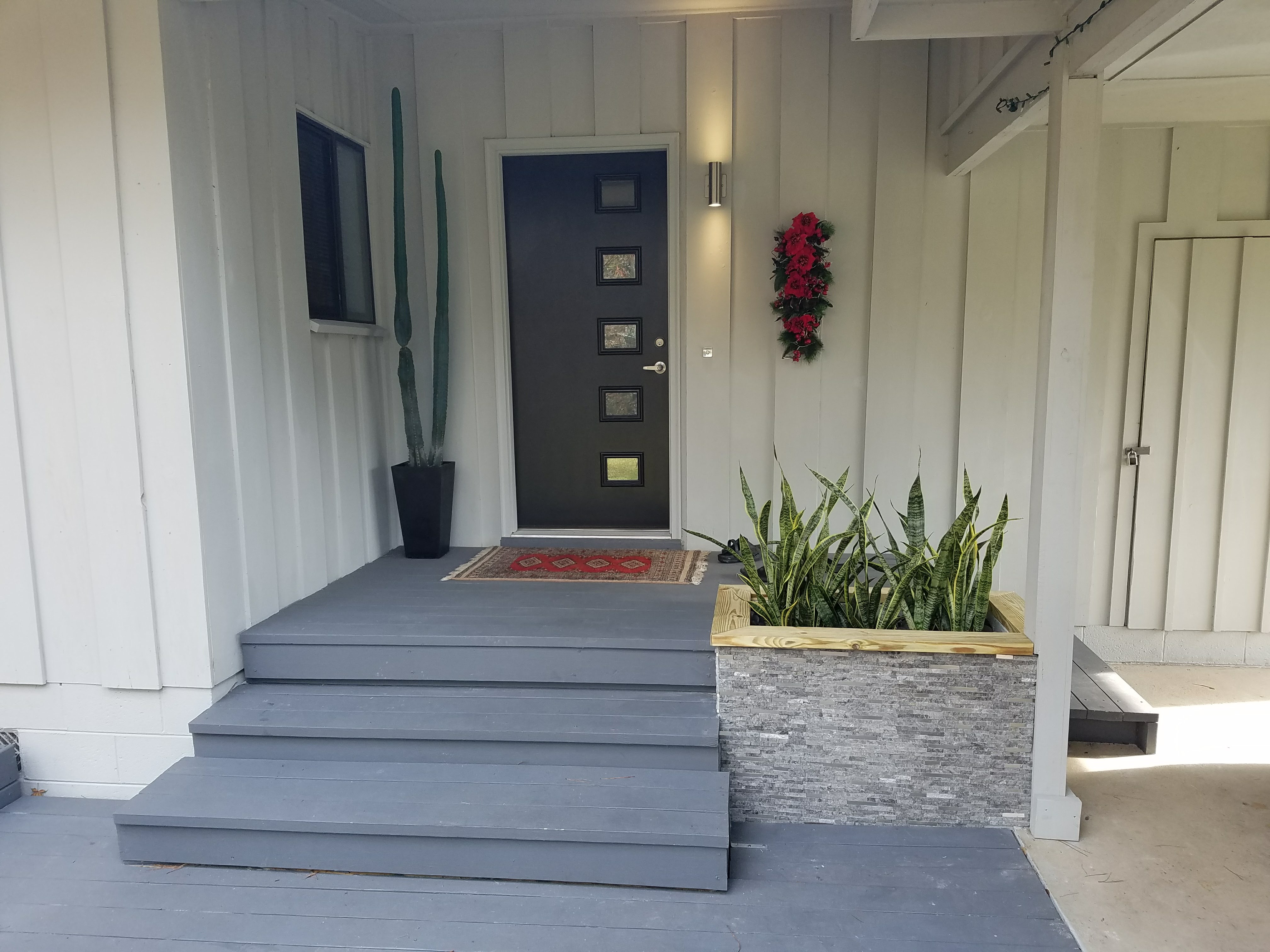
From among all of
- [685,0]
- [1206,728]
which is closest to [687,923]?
[1206,728]

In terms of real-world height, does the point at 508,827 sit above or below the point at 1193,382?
below

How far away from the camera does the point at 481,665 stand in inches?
113

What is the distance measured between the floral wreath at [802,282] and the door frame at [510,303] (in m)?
0.48

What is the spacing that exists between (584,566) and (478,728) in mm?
1286

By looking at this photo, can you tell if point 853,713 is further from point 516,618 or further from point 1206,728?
point 1206,728

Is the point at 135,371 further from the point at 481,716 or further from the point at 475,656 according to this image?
the point at 481,716

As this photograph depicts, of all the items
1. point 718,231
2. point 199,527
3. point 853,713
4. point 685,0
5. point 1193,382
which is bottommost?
point 853,713

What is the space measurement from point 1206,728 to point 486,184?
3876 millimetres

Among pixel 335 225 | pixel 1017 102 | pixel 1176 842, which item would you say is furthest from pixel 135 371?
pixel 1176 842

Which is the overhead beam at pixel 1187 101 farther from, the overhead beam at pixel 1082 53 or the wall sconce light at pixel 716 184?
the wall sconce light at pixel 716 184

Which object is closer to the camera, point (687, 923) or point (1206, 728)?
point (687, 923)

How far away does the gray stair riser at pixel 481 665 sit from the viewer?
2.79 meters

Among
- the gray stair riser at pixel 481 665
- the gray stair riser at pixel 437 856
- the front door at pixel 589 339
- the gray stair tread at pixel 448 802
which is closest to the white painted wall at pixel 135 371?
the gray stair riser at pixel 481 665

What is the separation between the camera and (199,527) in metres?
2.78
